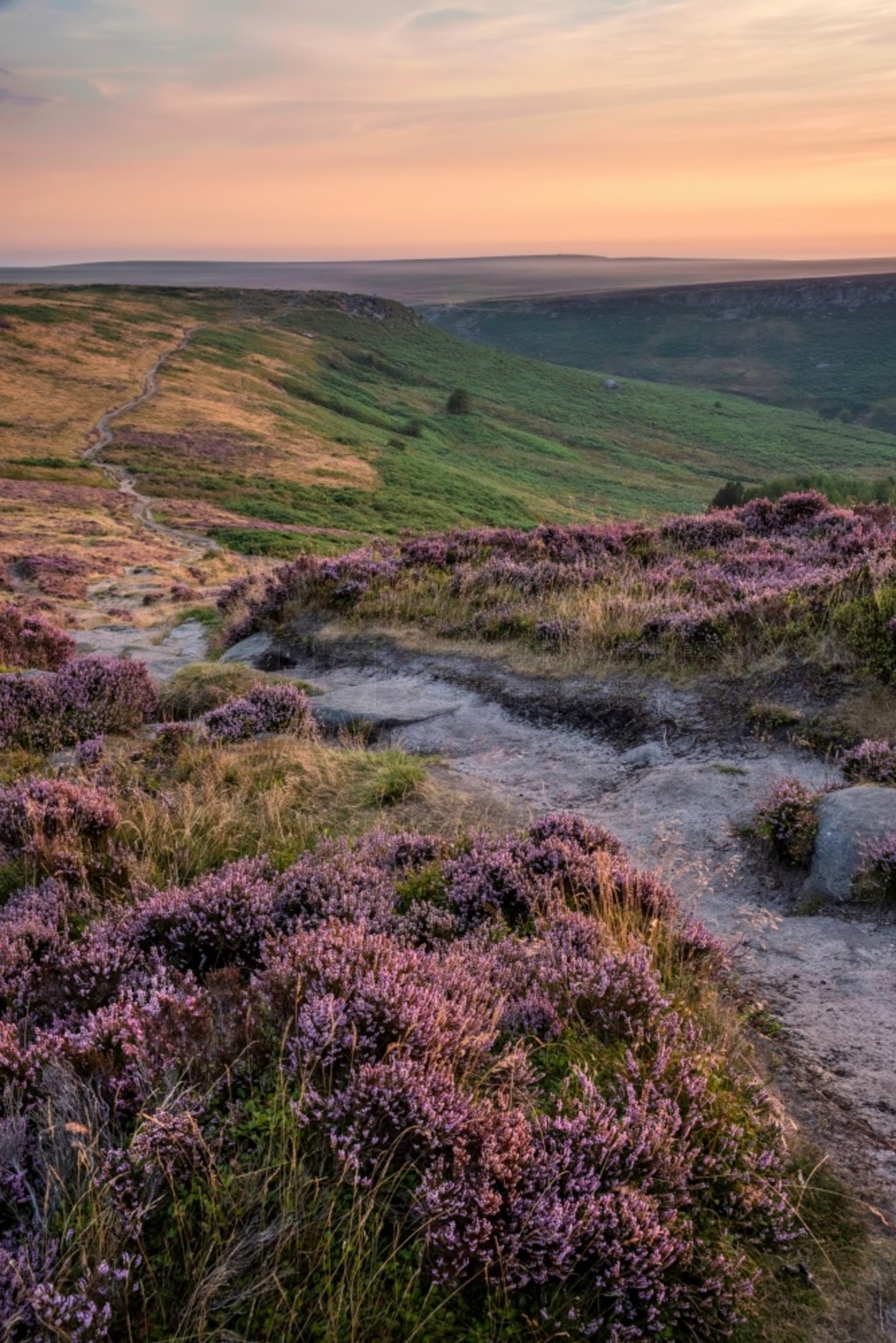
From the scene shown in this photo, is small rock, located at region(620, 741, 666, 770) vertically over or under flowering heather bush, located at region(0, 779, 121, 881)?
under

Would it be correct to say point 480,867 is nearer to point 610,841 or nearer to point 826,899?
point 610,841

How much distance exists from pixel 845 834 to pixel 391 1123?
411 cm

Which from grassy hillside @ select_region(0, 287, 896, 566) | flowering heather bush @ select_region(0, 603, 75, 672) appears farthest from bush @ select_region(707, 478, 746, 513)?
flowering heather bush @ select_region(0, 603, 75, 672)

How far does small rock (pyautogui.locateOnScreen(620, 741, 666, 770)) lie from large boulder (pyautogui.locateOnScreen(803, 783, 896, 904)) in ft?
7.87

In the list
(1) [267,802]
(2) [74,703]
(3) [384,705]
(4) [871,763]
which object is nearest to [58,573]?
(2) [74,703]

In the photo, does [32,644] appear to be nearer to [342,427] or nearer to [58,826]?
[58,826]

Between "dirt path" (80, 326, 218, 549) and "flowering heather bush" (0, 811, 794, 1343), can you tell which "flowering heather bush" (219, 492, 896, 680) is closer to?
"flowering heather bush" (0, 811, 794, 1343)

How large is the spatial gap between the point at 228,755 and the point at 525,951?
15.9ft

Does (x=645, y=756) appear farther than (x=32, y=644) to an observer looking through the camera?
No

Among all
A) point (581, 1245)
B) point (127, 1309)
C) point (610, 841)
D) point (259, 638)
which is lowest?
point (259, 638)

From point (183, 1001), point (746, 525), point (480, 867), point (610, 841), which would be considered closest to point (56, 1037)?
point (183, 1001)

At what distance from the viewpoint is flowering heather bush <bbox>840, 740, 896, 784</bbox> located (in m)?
6.59

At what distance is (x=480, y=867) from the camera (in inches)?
202

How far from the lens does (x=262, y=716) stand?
31.9ft
